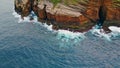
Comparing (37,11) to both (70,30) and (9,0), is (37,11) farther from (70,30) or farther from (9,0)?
(9,0)

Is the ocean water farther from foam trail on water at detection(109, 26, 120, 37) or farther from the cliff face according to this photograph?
the cliff face

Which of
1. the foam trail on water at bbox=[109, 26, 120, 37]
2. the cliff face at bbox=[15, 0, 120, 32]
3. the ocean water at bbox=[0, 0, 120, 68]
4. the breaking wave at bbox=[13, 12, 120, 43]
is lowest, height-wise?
the ocean water at bbox=[0, 0, 120, 68]

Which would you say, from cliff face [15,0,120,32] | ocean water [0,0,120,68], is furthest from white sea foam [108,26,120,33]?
cliff face [15,0,120,32]

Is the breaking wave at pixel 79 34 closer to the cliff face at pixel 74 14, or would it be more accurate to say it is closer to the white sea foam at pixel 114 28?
the white sea foam at pixel 114 28

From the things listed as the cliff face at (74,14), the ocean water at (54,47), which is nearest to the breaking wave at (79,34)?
the ocean water at (54,47)

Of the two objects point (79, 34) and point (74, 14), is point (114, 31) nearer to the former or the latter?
point (79, 34)

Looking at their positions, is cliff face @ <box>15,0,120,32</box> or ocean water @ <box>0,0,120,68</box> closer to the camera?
ocean water @ <box>0,0,120,68</box>

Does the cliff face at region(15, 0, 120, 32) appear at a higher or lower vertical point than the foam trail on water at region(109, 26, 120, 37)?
higher

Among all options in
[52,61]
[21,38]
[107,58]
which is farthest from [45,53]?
[107,58]
